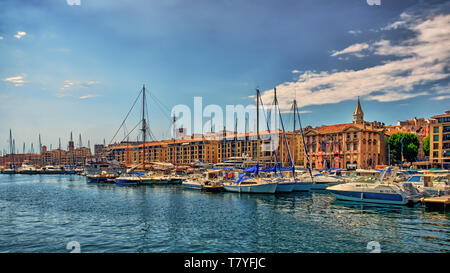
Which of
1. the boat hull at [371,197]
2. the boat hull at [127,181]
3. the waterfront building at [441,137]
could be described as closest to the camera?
the boat hull at [371,197]

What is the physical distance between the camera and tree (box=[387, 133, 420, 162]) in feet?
254

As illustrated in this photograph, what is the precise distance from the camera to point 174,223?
1969cm

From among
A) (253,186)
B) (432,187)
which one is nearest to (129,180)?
(253,186)

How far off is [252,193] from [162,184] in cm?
2526

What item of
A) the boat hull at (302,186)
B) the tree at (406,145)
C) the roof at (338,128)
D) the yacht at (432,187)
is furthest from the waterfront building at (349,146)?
the yacht at (432,187)

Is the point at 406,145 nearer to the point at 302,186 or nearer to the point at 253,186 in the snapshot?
the point at 302,186

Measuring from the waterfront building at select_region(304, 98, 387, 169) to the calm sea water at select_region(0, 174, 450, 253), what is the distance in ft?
→ 204

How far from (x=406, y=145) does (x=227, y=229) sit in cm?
7666

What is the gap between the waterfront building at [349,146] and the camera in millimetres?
84438

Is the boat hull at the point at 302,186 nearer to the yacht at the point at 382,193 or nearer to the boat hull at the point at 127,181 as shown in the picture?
the yacht at the point at 382,193

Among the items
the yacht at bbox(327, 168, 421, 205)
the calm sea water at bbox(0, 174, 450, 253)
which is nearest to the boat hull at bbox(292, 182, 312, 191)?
the yacht at bbox(327, 168, 421, 205)

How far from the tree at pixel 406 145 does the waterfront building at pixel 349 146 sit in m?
5.57
